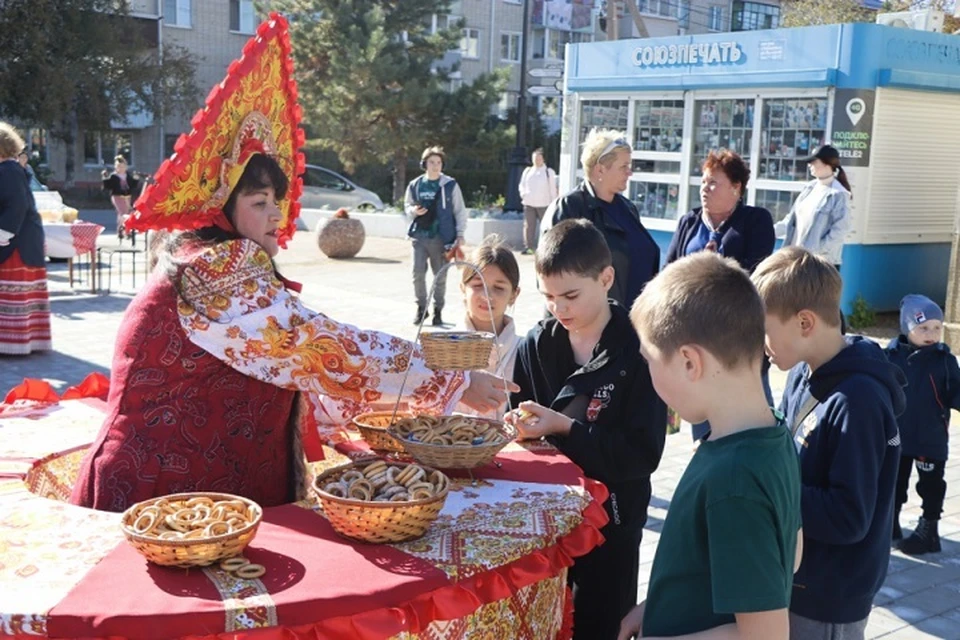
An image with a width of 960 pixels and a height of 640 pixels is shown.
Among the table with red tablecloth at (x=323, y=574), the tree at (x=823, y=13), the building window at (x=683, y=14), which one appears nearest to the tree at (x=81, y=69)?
the tree at (x=823, y=13)

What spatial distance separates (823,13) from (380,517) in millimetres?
26936

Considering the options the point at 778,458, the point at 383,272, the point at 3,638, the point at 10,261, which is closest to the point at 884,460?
the point at 778,458

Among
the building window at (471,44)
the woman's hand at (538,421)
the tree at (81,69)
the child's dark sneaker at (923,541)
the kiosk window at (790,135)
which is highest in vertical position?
the building window at (471,44)

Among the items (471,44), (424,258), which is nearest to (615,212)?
(424,258)

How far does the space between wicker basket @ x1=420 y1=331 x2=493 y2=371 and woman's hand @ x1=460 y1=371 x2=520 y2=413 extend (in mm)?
Answer: 180

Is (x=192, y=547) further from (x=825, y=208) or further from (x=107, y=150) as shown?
(x=107, y=150)

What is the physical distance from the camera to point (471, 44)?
41281mm

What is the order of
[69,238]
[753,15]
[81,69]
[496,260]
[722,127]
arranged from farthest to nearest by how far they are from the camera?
[753,15] → [81,69] → [722,127] → [69,238] → [496,260]

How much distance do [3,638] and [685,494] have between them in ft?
4.81

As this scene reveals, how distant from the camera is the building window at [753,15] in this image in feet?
164

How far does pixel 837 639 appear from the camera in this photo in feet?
8.71

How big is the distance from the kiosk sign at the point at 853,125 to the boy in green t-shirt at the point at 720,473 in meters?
10.5

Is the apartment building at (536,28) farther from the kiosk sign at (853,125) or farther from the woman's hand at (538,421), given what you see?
the woman's hand at (538,421)

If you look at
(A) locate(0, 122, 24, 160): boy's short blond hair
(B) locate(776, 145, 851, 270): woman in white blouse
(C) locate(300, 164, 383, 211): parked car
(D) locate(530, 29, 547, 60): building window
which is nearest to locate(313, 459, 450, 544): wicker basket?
(B) locate(776, 145, 851, 270): woman in white blouse
